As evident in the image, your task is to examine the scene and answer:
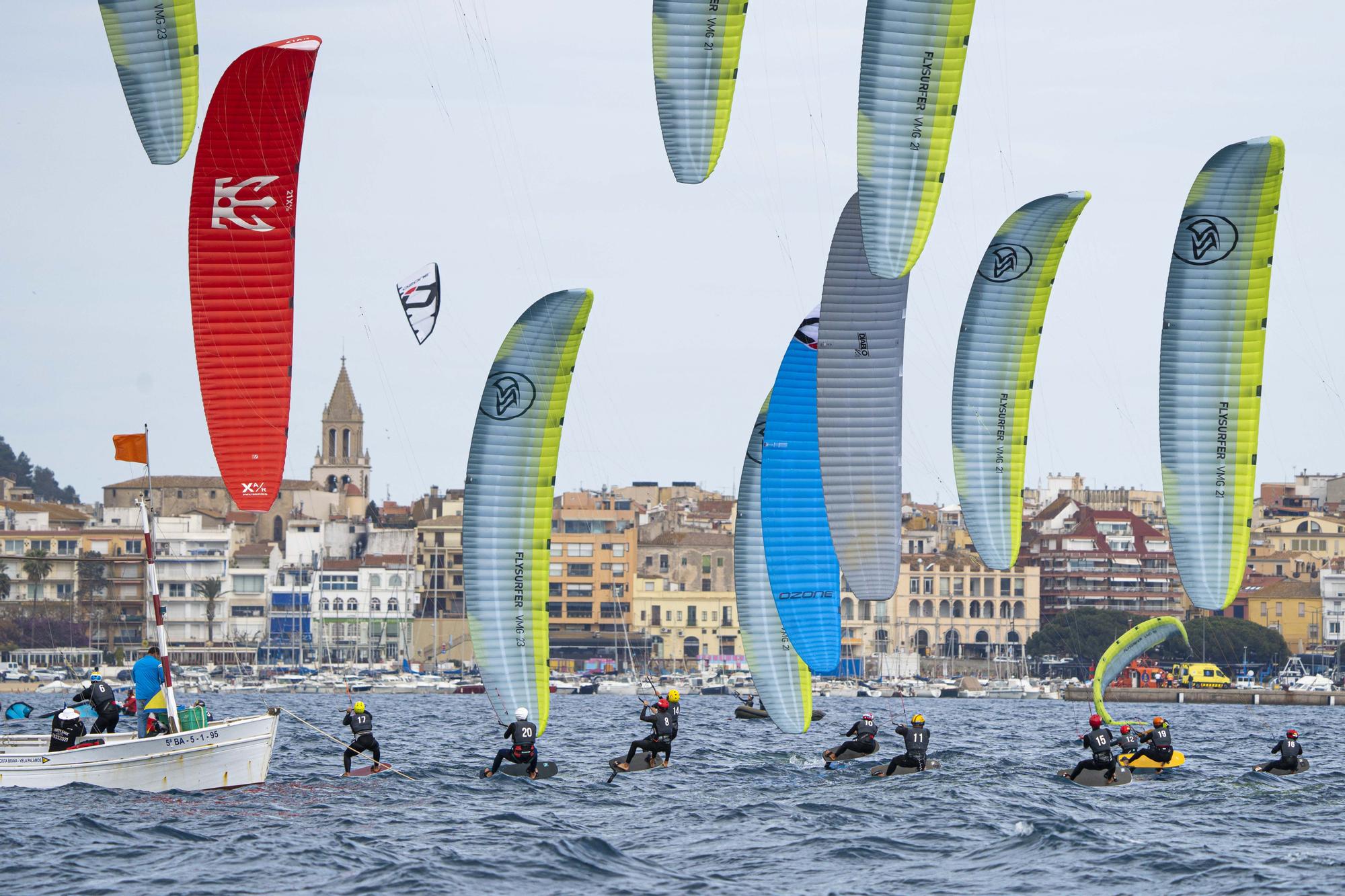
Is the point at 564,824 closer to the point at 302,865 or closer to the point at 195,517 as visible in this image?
the point at 302,865

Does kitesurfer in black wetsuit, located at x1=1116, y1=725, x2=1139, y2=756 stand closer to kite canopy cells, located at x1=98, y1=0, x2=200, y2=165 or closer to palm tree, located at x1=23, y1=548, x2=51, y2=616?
kite canopy cells, located at x1=98, y1=0, x2=200, y2=165

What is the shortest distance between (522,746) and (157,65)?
531 inches

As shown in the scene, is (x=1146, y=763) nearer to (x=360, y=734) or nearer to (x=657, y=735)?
(x=657, y=735)

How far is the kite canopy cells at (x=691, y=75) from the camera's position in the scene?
34500 mm

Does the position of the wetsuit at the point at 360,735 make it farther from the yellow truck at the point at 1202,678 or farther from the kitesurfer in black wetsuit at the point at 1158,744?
the yellow truck at the point at 1202,678

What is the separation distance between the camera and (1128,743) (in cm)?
3756

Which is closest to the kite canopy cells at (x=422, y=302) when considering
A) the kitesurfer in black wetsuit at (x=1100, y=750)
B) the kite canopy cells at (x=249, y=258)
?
the kite canopy cells at (x=249, y=258)

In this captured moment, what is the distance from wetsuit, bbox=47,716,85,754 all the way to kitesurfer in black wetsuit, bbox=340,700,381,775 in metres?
4.80

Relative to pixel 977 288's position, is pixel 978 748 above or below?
below

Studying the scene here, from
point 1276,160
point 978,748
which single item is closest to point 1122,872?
point 1276,160

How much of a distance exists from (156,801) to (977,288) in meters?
18.0

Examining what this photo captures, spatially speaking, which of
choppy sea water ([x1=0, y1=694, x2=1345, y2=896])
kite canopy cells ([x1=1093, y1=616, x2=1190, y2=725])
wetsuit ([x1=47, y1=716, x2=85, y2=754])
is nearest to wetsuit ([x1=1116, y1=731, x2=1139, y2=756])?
choppy sea water ([x1=0, y1=694, x2=1345, y2=896])

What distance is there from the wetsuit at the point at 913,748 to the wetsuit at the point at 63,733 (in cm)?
1482

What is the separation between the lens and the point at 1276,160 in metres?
33.5
